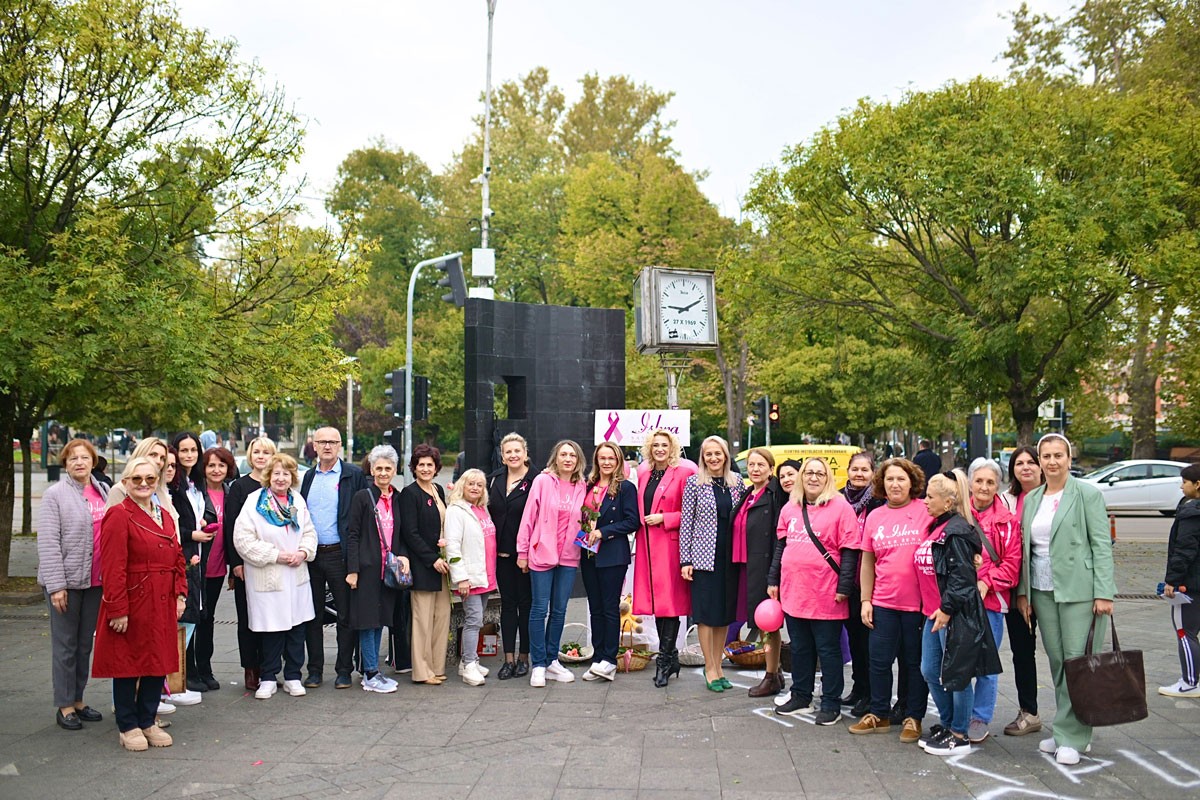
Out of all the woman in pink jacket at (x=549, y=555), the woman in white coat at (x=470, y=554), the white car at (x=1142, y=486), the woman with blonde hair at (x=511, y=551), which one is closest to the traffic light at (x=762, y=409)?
the white car at (x=1142, y=486)

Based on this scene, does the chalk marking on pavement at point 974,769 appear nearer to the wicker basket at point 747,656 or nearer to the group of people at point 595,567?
the group of people at point 595,567

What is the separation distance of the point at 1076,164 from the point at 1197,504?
10.6 metres

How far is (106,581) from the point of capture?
629cm

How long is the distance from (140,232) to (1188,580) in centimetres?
1120

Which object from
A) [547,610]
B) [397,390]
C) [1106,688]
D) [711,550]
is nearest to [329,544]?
[547,610]

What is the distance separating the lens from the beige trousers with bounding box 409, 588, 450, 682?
8172 mm

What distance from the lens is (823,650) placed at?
6973 mm

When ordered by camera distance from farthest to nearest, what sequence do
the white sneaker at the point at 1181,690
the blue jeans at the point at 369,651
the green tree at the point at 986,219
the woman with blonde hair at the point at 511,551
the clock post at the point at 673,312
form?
the green tree at the point at 986,219, the clock post at the point at 673,312, the woman with blonde hair at the point at 511,551, the blue jeans at the point at 369,651, the white sneaker at the point at 1181,690

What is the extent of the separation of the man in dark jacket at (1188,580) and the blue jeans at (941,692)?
2410 millimetres

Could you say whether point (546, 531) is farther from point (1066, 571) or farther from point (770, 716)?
point (1066, 571)

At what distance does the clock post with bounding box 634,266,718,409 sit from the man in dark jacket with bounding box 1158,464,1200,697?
250 inches

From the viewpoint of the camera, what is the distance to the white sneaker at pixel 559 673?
325 inches

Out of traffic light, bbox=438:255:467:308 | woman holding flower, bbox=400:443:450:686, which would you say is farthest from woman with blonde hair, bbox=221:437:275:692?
traffic light, bbox=438:255:467:308

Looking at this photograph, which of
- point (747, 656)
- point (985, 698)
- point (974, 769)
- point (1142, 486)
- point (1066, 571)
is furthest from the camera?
point (1142, 486)
